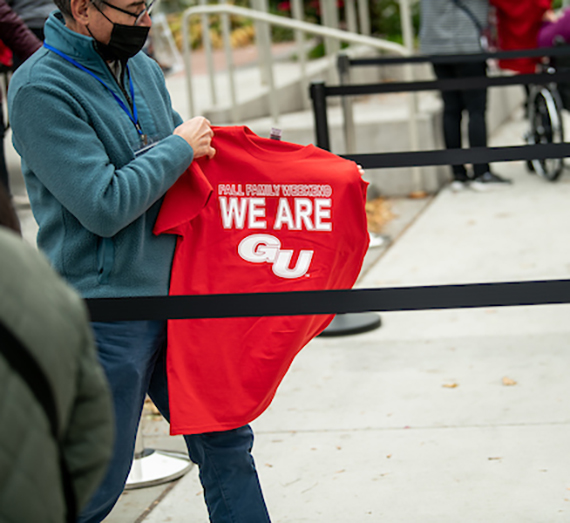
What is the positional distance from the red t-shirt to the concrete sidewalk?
918 mm

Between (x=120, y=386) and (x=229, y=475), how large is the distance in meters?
0.41

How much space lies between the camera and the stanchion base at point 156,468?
11.2 feet

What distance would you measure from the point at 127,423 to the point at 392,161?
152 centimetres

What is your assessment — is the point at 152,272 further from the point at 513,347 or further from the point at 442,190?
the point at 442,190

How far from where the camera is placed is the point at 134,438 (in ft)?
7.69

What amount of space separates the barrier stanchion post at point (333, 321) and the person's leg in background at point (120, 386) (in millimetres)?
2582

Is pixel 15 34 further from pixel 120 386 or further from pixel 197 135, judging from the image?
pixel 120 386

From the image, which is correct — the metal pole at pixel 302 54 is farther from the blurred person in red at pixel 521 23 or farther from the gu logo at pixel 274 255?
the gu logo at pixel 274 255

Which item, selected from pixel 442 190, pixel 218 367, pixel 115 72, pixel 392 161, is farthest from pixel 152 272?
pixel 442 190

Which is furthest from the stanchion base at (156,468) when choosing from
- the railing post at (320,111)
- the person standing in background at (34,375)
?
the person standing in background at (34,375)

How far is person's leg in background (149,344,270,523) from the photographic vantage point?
2.44 metres

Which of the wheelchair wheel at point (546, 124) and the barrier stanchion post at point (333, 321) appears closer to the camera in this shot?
the barrier stanchion post at point (333, 321)

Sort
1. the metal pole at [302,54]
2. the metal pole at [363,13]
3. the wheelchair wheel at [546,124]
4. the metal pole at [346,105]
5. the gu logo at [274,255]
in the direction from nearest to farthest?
1. the gu logo at [274,255]
2. the metal pole at [346,105]
3. the wheelchair wheel at [546,124]
4. the metal pole at [302,54]
5. the metal pole at [363,13]

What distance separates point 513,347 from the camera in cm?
458
